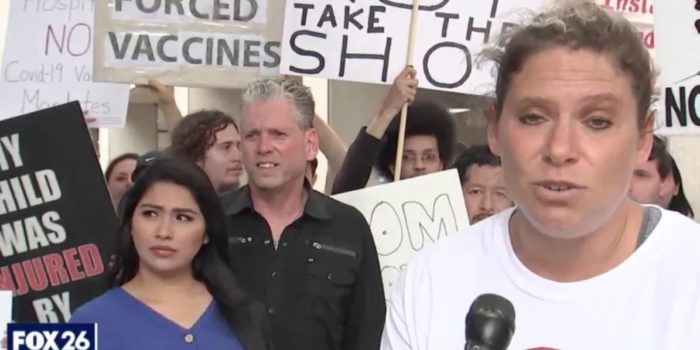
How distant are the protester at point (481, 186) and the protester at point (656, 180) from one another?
1.59ft

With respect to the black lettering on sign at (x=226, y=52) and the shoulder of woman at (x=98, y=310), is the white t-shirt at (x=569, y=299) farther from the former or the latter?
the black lettering on sign at (x=226, y=52)

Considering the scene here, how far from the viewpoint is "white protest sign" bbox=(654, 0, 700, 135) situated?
4215 mm

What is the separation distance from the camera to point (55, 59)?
459 cm

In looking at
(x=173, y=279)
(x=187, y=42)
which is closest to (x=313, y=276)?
(x=173, y=279)

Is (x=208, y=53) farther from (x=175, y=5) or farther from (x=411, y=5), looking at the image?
(x=411, y=5)

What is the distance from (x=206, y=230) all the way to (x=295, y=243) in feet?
1.25

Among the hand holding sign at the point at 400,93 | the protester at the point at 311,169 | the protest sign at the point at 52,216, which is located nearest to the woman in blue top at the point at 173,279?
the protest sign at the point at 52,216

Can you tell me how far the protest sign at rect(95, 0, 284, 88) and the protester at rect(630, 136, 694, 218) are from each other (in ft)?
4.88

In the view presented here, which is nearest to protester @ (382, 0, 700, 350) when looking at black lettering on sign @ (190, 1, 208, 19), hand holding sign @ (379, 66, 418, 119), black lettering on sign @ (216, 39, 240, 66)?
hand holding sign @ (379, 66, 418, 119)

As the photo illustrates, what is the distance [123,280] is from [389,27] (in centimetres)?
161

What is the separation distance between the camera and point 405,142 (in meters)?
4.17

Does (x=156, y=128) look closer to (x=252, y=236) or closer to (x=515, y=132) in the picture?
(x=252, y=236)

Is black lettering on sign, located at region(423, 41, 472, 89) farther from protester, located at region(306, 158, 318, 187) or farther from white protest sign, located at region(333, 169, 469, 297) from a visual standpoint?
protester, located at region(306, 158, 318, 187)

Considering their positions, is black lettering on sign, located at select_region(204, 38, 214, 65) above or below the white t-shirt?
above
